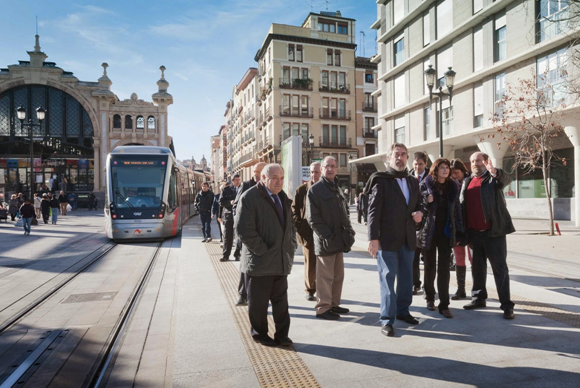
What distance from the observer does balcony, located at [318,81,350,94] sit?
4859 centimetres

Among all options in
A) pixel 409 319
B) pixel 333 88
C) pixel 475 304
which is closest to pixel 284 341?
pixel 409 319

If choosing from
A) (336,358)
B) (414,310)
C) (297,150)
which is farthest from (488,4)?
(336,358)

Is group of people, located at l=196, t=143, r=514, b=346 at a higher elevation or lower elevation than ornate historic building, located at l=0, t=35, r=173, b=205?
lower

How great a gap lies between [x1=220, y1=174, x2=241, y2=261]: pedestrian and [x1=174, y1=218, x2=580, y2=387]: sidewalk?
3254 millimetres

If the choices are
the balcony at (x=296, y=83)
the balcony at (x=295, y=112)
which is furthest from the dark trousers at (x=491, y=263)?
the balcony at (x=296, y=83)

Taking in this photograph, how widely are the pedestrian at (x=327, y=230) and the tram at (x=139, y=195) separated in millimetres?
9768

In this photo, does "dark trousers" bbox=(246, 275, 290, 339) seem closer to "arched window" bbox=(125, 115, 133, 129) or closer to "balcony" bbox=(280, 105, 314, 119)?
"balcony" bbox=(280, 105, 314, 119)

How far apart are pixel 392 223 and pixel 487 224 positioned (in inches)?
54.5

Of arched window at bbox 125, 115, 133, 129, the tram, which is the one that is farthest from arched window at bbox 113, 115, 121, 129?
the tram

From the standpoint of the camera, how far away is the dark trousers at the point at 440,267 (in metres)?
4.90

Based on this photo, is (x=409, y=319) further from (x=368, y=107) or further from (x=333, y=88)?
(x=368, y=107)

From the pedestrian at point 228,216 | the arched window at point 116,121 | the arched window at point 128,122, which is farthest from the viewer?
the arched window at point 128,122

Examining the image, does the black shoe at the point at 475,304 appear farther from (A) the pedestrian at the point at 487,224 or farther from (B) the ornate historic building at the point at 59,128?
(B) the ornate historic building at the point at 59,128

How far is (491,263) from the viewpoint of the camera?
16.2 ft
